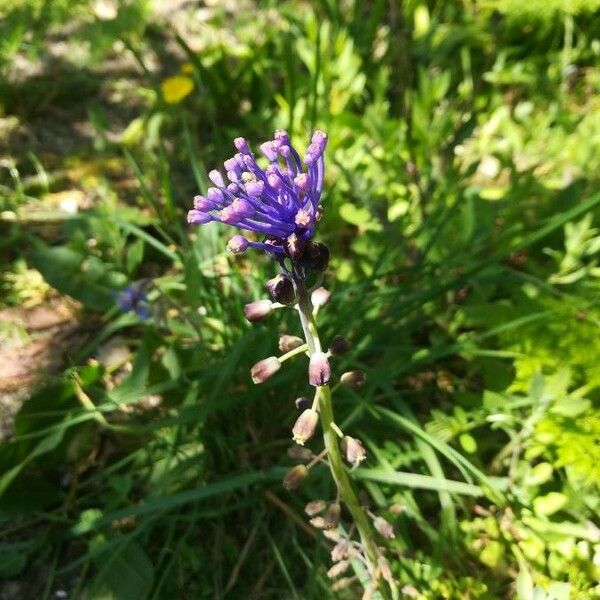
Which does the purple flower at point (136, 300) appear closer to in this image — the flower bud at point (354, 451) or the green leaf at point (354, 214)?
the green leaf at point (354, 214)

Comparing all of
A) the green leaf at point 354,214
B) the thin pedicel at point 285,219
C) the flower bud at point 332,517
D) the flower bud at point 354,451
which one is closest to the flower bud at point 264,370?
the thin pedicel at point 285,219

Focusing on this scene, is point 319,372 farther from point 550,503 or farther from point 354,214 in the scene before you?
point 354,214

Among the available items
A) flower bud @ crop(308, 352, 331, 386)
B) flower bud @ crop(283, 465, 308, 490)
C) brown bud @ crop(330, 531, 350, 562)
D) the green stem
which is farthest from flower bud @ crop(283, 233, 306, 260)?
brown bud @ crop(330, 531, 350, 562)

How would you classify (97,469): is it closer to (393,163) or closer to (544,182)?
(393,163)

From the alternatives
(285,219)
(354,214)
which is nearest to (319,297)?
(285,219)

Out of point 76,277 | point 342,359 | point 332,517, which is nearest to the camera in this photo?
point 332,517

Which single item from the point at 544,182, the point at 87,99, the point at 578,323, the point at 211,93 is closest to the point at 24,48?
the point at 87,99
